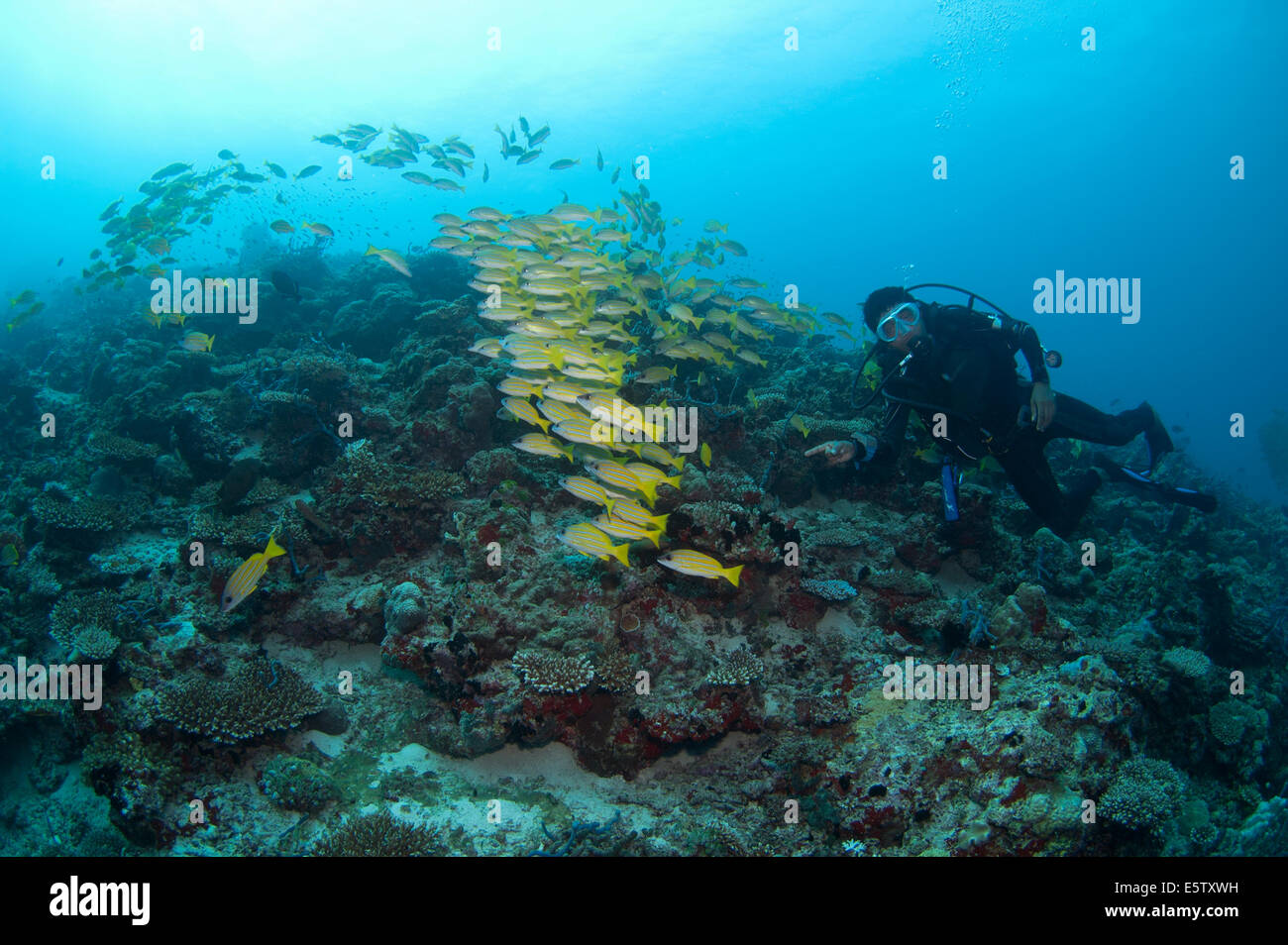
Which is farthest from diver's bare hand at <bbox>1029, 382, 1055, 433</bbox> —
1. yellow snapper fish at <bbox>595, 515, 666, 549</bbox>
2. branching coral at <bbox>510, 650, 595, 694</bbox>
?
branching coral at <bbox>510, 650, 595, 694</bbox>

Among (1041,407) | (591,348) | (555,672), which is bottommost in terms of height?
(555,672)

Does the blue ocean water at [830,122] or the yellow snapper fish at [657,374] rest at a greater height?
the blue ocean water at [830,122]

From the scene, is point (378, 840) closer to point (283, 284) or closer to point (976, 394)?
point (976, 394)

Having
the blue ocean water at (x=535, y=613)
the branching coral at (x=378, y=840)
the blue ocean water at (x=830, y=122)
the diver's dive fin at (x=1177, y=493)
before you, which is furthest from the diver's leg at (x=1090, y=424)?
the blue ocean water at (x=830, y=122)

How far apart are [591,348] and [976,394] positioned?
15.8 ft

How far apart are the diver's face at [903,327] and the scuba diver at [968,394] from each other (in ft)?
0.04

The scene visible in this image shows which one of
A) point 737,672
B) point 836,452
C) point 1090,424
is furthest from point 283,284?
point 1090,424

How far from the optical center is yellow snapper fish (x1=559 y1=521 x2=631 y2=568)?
3881 millimetres

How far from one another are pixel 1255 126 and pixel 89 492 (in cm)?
10632

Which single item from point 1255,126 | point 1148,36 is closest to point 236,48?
point 1148,36

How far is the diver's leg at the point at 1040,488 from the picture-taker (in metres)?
6.79

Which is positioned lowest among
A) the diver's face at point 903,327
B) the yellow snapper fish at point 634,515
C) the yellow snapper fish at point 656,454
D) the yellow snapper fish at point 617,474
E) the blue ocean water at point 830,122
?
the yellow snapper fish at point 634,515

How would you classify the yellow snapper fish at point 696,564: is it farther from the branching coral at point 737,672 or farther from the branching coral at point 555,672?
the branching coral at point 555,672

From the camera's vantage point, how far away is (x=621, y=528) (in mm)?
3994
